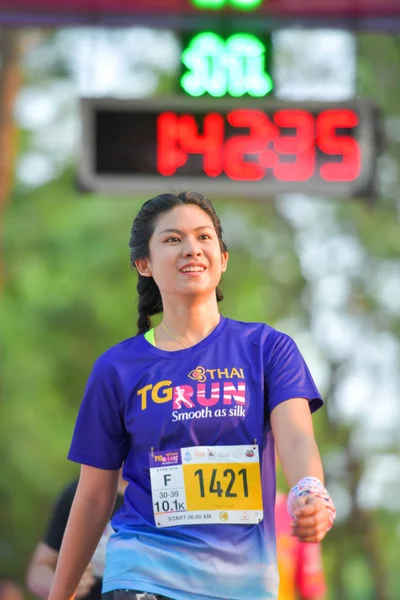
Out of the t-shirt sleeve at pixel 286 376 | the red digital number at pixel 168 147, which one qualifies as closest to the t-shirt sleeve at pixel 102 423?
the t-shirt sleeve at pixel 286 376

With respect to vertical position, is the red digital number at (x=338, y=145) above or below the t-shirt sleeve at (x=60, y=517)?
above

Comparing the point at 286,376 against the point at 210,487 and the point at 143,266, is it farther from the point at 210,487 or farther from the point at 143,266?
the point at 143,266

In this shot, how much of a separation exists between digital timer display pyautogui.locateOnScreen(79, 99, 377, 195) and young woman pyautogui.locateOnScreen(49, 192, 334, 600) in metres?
4.19

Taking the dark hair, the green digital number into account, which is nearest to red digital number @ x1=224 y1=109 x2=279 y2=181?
the green digital number

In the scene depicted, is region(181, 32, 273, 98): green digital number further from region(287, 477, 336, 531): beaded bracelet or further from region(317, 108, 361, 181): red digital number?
region(287, 477, 336, 531): beaded bracelet

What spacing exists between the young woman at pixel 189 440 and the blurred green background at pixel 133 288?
593 inches

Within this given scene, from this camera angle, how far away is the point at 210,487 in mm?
3260

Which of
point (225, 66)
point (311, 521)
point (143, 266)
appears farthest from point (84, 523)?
point (225, 66)

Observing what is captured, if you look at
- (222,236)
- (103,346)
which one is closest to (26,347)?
(103,346)

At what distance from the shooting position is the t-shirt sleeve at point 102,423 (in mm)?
3453

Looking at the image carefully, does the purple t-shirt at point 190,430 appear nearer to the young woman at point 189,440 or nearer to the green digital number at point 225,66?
the young woman at point 189,440

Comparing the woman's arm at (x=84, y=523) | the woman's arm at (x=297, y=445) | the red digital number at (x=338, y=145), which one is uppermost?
the red digital number at (x=338, y=145)

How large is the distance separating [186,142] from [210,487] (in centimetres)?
480

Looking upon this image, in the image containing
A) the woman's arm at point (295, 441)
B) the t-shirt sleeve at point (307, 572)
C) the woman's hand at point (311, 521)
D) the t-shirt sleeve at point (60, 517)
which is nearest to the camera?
the woman's hand at point (311, 521)
